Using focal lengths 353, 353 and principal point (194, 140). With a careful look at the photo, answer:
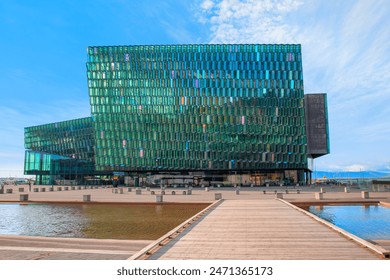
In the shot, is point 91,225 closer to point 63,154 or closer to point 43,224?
point 43,224

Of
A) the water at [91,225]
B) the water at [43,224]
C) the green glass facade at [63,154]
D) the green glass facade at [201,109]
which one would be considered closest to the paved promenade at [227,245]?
the water at [91,225]

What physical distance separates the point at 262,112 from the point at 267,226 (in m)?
75.5

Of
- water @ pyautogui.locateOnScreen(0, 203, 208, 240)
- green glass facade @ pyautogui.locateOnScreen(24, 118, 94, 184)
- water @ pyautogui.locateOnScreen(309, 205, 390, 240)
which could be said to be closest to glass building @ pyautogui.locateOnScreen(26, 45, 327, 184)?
green glass facade @ pyautogui.locateOnScreen(24, 118, 94, 184)

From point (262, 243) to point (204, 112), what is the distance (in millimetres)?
77921

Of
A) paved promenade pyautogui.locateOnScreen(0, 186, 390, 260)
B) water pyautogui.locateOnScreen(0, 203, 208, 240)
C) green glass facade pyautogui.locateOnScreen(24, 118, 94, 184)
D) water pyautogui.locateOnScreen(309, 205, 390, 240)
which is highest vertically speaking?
green glass facade pyautogui.locateOnScreen(24, 118, 94, 184)

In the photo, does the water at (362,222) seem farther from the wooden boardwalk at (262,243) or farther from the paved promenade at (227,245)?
the wooden boardwalk at (262,243)

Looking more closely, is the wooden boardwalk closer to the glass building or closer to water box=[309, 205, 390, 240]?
water box=[309, 205, 390, 240]

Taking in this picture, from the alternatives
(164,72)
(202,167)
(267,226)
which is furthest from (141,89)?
(267,226)

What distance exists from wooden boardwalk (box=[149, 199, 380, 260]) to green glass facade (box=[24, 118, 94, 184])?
103618mm

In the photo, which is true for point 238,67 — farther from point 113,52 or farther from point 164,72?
point 113,52

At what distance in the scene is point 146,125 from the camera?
3504 inches

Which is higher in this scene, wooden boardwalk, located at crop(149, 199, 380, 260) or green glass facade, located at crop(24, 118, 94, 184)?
green glass facade, located at crop(24, 118, 94, 184)

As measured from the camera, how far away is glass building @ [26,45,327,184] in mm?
87188

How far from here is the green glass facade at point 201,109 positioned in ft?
286
